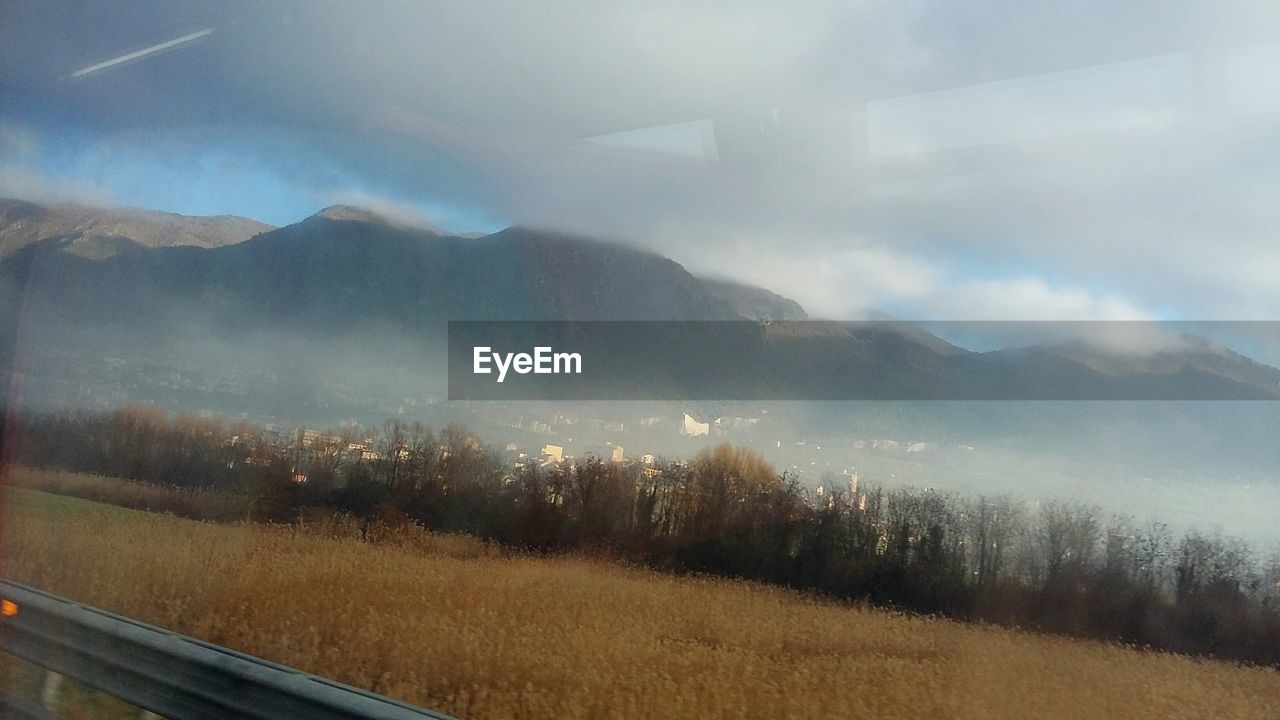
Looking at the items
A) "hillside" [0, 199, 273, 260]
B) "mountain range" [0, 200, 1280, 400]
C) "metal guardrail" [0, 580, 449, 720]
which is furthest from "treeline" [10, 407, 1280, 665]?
"metal guardrail" [0, 580, 449, 720]

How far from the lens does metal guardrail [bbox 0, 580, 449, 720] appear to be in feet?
13.4

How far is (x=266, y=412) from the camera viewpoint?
266 inches

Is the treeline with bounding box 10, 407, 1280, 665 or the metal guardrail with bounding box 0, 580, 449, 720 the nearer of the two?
the metal guardrail with bounding box 0, 580, 449, 720

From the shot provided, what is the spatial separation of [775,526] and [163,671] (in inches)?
123

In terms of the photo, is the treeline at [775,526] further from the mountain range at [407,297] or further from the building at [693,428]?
the mountain range at [407,297]

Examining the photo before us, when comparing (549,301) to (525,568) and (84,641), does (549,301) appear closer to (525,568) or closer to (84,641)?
(525,568)

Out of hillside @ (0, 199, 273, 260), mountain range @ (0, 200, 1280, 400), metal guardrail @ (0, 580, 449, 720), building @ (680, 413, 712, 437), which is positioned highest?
hillside @ (0, 199, 273, 260)

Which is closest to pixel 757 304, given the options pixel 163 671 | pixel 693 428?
pixel 693 428

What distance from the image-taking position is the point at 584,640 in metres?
4.93

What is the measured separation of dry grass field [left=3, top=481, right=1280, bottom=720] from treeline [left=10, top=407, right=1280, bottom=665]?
13 centimetres

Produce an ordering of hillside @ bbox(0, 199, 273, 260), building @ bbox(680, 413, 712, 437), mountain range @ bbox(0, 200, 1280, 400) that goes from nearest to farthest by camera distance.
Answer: mountain range @ bbox(0, 200, 1280, 400) < building @ bbox(680, 413, 712, 437) < hillside @ bbox(0, 199, 273, 260)

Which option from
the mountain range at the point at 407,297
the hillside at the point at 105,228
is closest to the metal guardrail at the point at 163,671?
the mountain range at the point at 407,297

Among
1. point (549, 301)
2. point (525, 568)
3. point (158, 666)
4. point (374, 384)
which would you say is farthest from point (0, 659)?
point (549, 301)

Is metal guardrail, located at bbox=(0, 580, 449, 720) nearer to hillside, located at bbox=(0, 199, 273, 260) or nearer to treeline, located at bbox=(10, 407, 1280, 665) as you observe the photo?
treeline, located at bbox=(10, 407, 1280, 665)
